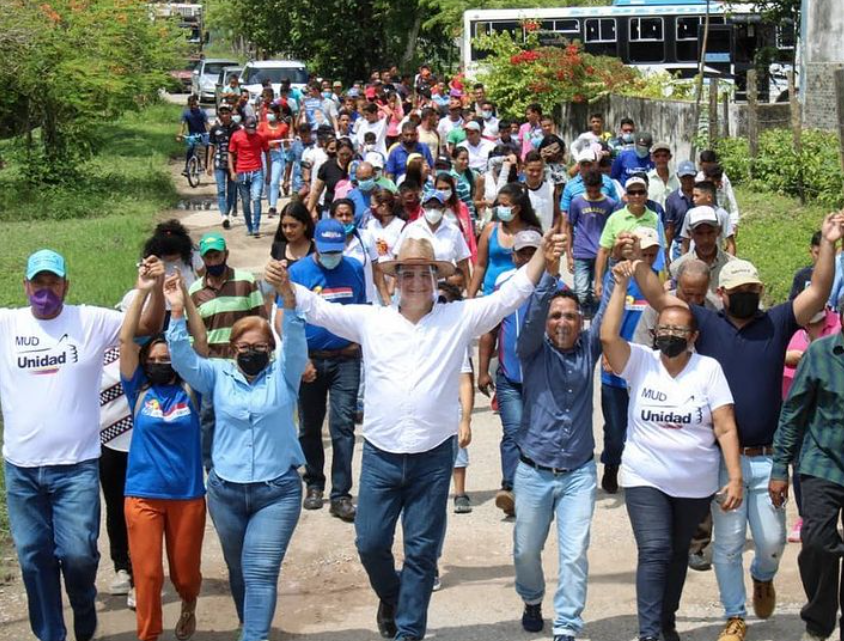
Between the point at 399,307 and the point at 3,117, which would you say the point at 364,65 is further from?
the point at 399,307

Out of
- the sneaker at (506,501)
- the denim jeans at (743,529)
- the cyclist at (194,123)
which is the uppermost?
the cyclist at (194,123)

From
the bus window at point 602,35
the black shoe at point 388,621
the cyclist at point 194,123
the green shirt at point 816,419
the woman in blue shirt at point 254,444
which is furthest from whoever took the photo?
the bus window at point 602,35

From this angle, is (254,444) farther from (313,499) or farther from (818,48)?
(818,48)

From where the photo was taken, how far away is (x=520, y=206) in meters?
10.3

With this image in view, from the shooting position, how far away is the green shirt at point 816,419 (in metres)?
6.70

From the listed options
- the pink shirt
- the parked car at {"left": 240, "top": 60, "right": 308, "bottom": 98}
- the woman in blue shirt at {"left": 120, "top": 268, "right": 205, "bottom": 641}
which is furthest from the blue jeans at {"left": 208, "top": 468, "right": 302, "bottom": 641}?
the parked car at {"left": 240, "top": 60, "right": 308, "bottom": 98}

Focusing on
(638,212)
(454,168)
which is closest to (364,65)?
(454,168)

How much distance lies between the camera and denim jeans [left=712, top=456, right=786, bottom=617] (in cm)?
709

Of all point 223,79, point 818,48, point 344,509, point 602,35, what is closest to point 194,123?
point 818,48

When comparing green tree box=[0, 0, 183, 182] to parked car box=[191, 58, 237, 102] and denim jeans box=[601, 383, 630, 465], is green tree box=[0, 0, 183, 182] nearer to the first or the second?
parked car box=[191, 58, 237, 102]

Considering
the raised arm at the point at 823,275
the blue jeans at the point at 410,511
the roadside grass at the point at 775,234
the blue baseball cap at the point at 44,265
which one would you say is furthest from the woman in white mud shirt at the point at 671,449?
the roadside grass at the point at 775,234

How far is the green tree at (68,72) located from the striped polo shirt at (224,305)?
15.4 metres

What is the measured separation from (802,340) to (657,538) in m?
2.16

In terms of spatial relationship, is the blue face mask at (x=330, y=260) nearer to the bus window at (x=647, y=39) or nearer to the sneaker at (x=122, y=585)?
the sneaker at (x=122, y=585)
